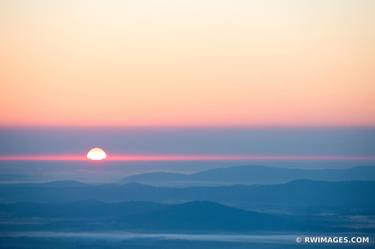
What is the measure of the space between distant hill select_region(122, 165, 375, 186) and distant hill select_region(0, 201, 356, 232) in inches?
5.6

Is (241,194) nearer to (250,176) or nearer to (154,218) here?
(250,176)

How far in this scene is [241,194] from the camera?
4902 millimetres

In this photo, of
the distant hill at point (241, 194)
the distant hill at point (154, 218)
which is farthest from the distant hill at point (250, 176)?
the distant hill at point (154, 218)

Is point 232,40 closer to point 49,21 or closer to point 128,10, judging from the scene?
point 128,10

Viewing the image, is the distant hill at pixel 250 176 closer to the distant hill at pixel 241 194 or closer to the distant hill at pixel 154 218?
the distant hill at pixel 241 194

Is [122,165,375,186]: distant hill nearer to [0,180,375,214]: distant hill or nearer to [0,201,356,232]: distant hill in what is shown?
[0,180,375,214]: distant hill

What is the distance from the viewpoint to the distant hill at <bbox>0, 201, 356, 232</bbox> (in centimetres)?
488

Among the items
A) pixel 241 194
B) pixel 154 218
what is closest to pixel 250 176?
pixel 241 194

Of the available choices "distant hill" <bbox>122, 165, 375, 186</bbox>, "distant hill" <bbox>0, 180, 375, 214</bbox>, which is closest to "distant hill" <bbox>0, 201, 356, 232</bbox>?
"distant hill" <bbox>0, 180, 375, 214</bbox>

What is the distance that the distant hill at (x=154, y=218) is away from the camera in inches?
192

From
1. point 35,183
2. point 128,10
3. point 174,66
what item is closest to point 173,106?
point 174,66

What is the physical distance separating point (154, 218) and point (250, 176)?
2.07ft

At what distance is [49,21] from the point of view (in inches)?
194

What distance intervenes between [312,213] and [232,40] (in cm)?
114
